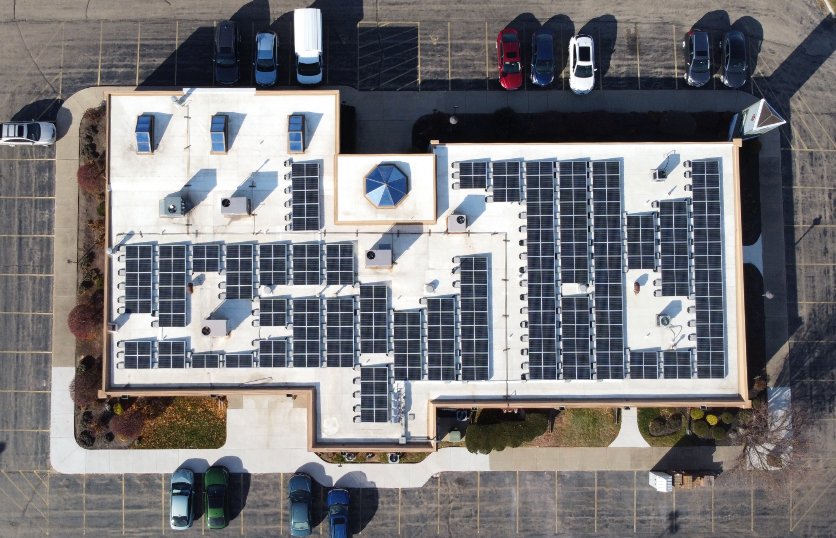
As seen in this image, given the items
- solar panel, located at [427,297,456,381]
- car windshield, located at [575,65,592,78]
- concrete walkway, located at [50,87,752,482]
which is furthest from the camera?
car windshield, located at [575,65,592,78]

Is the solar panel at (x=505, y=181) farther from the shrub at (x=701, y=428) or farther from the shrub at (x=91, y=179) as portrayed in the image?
the shrub at (x=91, y=179)

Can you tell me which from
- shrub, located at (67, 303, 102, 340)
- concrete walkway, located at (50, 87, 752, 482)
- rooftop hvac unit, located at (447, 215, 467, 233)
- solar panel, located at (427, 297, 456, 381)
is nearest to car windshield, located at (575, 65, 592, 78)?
concrete walkway, located at (50, 87, 752, 482)

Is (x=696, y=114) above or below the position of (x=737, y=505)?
above

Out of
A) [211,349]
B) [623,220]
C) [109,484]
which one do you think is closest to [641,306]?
[623,220]

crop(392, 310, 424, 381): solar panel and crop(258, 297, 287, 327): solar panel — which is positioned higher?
crop(258, 297, 287, 327): solar panel

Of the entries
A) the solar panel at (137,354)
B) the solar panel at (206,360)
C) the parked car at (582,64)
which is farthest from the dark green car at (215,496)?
the parked car at (582,64)

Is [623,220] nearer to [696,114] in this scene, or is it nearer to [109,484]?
[696,114]

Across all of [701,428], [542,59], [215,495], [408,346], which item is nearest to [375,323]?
[408,346]

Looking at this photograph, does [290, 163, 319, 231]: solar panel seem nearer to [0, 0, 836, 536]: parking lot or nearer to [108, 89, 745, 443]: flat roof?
[108, 89, 745, 443]: flat roof
